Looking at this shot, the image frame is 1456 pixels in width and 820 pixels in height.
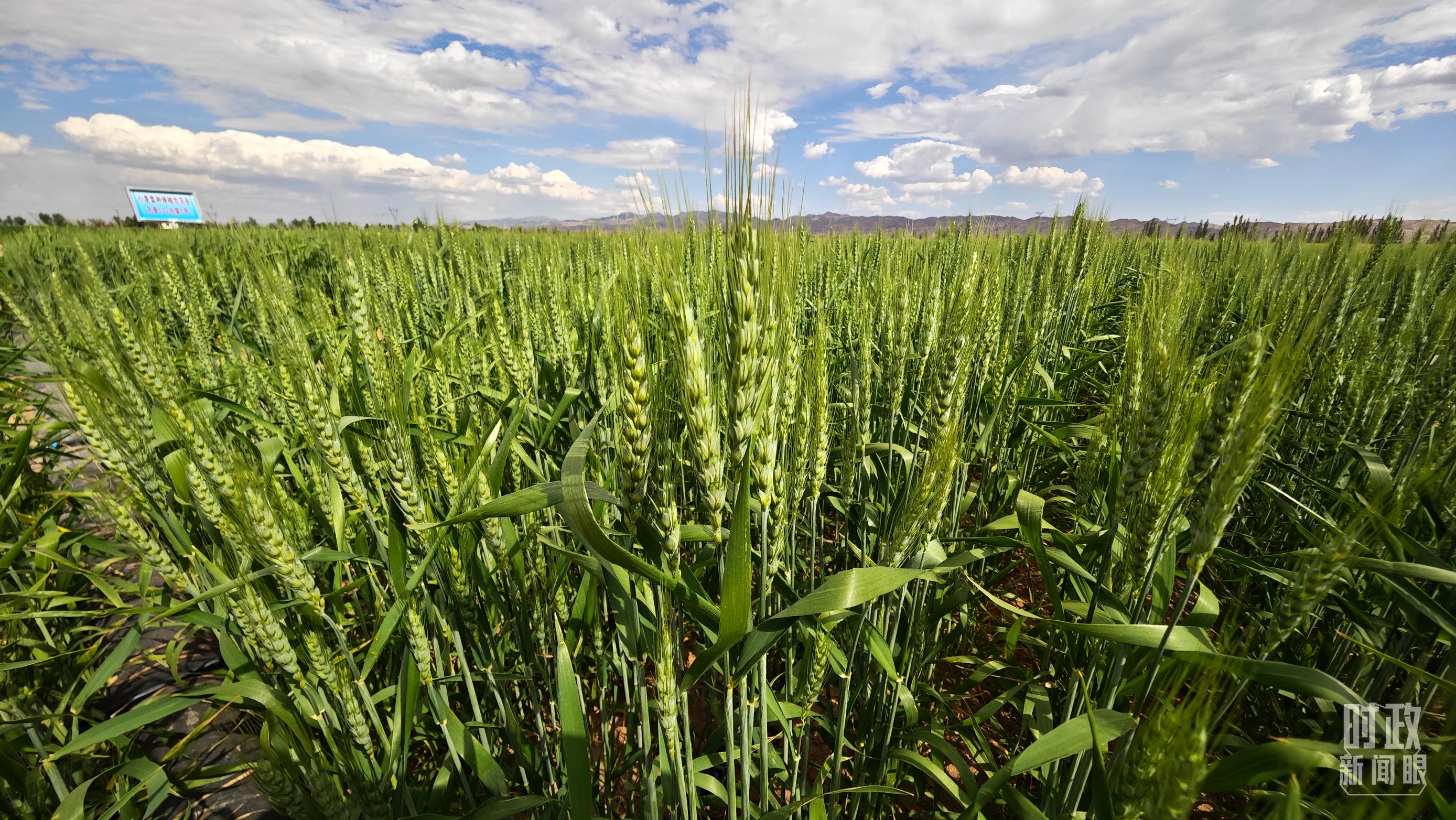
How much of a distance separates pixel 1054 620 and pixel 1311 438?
2135mm

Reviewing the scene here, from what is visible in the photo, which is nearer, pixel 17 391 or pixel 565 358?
pixel 565 358

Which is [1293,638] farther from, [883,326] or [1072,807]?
[883,326]

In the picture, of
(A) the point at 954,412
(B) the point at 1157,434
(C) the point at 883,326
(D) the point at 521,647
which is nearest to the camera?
(B) the point at 1157,434

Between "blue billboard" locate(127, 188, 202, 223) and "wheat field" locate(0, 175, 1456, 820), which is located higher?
"blue billboard" locate(127, 188, 202, 223)

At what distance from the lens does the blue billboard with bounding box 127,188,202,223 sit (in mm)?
37188

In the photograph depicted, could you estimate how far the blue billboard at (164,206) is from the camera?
122ft

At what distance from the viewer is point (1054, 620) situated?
1.17m

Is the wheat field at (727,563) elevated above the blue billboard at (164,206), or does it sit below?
below

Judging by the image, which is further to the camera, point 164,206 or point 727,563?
point 164,206

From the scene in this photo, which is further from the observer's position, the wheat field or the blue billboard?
the blue billboard

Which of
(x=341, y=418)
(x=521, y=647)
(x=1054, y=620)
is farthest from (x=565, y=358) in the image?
(x=1054, y=620)

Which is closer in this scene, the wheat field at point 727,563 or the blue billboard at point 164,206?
the wheat field at point 727,563

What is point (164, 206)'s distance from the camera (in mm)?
38625

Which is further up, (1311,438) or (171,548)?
(1311,438)
